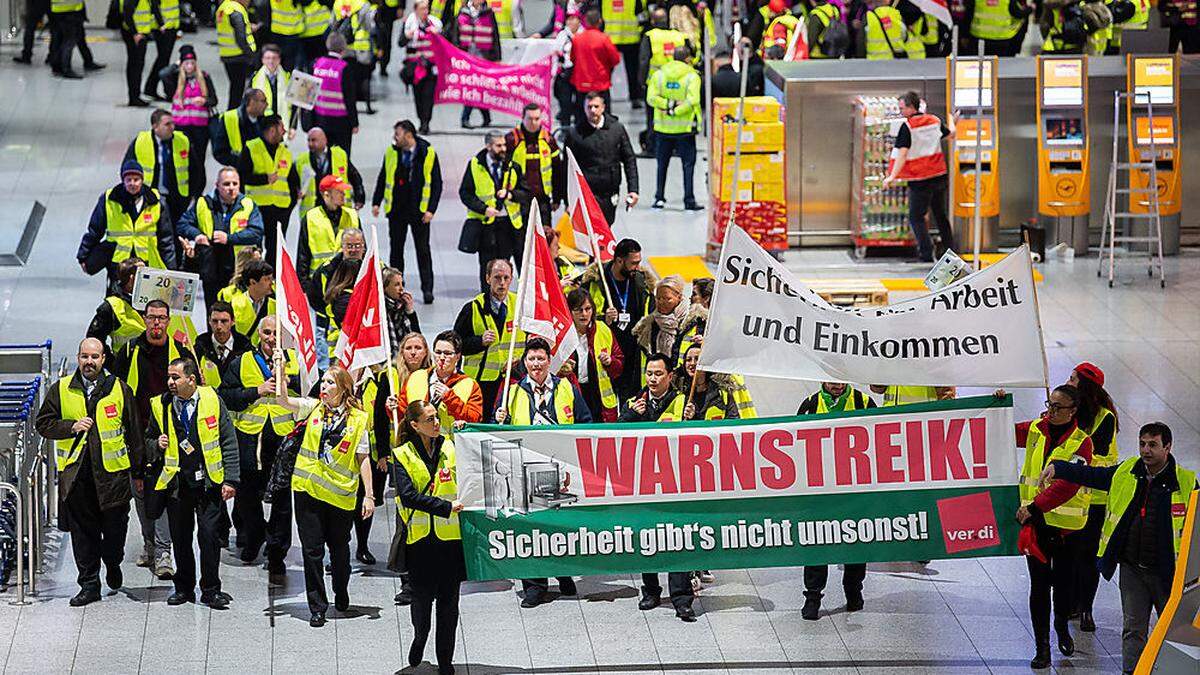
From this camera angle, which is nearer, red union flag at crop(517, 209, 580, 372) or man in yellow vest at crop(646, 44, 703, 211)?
red union flag at crop(517, 209, 580, 372)

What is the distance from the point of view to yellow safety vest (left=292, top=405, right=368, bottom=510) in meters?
12.3

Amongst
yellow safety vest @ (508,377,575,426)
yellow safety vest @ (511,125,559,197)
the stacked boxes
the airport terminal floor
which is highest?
yellow safety vest @ (511,125,559,197)

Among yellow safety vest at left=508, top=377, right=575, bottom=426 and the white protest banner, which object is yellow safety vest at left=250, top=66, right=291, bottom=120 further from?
the white protest banner

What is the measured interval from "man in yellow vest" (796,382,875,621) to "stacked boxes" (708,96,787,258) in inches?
347

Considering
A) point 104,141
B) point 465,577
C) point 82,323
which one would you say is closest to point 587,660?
point 465,577

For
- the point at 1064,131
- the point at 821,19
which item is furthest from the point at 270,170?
the point at 821,19

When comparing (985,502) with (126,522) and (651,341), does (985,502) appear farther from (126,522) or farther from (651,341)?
(126,522)

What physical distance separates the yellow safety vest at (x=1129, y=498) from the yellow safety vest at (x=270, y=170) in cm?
1017

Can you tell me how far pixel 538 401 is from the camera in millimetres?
12695

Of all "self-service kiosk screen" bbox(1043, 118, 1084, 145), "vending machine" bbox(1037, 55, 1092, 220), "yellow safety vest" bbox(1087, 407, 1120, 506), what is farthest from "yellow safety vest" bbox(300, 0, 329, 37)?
"yellow safety vest" bbox(1087, 407, 1120, 506)

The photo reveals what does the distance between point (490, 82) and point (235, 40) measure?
7.36 meters

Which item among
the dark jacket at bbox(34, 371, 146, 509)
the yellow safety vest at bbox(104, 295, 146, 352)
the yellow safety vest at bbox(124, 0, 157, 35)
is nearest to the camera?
the dark jacket at bbox(34, 371, 146, 509)

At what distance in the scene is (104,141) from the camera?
89.2 ft

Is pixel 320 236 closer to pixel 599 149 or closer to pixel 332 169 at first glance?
pixel 332 169
